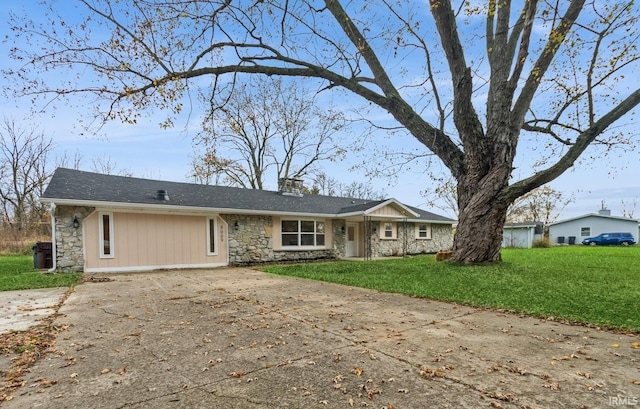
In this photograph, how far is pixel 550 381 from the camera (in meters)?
2.68

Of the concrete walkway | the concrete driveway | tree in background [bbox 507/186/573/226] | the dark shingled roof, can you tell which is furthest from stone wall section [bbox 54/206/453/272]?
tree in background [bbox 507/186/573/226]

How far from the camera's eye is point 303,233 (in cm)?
1608

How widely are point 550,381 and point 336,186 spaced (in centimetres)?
3209

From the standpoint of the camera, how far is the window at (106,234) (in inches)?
433

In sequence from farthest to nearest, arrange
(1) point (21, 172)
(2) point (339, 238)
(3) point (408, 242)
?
1. (1) point (21, 172)
2. (3) point (408, 242)
3. (2) point (339, 238)

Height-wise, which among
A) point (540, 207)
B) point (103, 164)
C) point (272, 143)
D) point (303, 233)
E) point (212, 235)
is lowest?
point (303, 233)

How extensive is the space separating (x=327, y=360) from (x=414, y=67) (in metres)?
10.5

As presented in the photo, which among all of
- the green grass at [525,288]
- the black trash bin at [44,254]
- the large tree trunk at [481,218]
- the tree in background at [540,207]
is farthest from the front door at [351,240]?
the tree in background at [540,207]

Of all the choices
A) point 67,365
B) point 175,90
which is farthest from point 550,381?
point 175,90

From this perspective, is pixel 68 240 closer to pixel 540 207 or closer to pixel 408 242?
pixel 408 242

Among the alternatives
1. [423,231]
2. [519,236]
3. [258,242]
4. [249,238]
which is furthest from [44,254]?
[519,236]

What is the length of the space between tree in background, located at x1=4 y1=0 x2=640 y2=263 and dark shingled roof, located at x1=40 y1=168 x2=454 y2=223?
3272 mm

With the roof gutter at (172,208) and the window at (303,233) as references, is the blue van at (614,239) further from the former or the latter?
the window at (303,233)

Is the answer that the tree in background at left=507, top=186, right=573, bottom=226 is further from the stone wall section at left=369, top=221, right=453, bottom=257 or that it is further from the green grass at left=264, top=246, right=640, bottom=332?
the green grass at left=264, top=246, right=640, bottom=332
